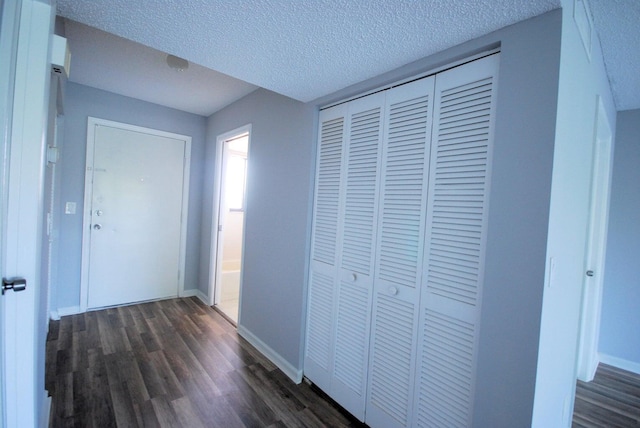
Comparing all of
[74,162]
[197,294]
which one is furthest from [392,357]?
[74,162]

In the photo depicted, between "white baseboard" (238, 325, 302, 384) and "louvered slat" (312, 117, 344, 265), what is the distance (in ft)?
2.99

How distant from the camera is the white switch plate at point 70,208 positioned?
2.90 meters

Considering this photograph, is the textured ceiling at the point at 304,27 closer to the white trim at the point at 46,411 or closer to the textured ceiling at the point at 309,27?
the textured ceiling at the point at 309,27

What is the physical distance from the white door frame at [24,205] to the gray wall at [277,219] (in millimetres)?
1420

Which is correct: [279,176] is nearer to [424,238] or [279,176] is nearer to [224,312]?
[424,238]

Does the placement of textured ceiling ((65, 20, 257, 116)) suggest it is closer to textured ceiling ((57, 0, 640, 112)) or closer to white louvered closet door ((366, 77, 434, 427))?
textured ceiling ((57, 0, 640, 112))

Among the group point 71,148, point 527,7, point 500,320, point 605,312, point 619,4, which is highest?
point 619,4

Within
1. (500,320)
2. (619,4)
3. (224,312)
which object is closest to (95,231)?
(224,312)

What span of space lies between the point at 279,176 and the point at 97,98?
241 cm

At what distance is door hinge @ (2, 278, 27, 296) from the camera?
0.94 metres

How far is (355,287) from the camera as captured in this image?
5.83 feet

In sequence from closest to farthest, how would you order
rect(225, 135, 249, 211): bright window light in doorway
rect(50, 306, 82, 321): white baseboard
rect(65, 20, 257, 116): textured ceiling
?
rect(65, 20, 257, 116): textured ceiling < rect(50, 306, 82, 321): white baseboard < rect(225, 135, 249, 211): bright window light in doorway

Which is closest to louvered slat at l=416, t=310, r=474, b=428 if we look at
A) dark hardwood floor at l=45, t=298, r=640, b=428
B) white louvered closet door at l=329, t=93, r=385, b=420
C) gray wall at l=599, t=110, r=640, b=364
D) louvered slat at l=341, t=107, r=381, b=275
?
white louvered closet door at l=329, t=93, r=385, b=420

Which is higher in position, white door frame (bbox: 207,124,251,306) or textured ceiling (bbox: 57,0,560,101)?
textured ceiling (bbox: 57,0,560,101)
